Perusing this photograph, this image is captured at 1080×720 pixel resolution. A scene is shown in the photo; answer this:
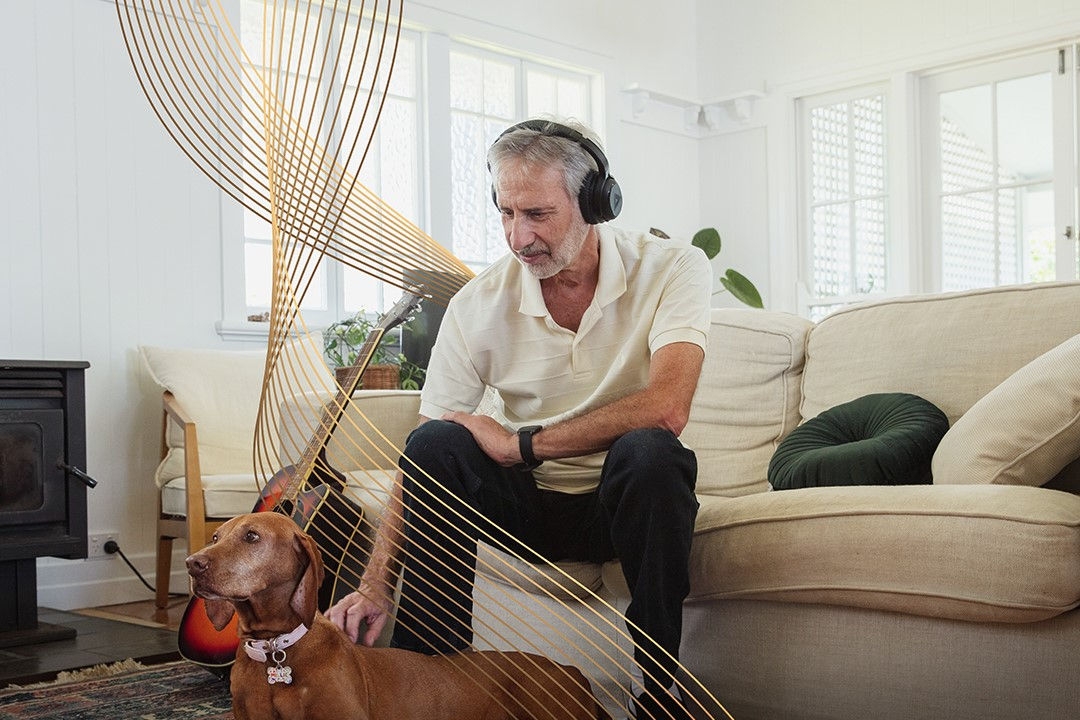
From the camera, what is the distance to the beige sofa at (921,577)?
1.49 meters

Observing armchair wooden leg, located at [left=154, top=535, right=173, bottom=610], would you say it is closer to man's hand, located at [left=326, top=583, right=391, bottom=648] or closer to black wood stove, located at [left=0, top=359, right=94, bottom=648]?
black wood stove, located at [left=0, top=359, right=94, bottom=648]

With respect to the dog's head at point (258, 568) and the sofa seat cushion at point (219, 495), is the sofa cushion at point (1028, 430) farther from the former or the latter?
the sofa seat cushion at point (219, 495)

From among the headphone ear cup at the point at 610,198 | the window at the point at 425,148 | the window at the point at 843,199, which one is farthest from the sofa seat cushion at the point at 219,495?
the window at the point at 843,199

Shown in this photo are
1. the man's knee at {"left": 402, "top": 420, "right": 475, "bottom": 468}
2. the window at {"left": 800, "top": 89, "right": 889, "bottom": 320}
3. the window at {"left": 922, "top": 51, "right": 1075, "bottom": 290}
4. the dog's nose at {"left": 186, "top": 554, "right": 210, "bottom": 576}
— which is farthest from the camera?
the window at {"left": 800, "top": 89, "right": 889, "bottom": 320}

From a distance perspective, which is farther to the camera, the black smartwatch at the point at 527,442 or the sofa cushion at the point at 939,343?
the sofa cushion at the point at 939,343

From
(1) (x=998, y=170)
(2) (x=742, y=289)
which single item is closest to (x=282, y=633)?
(2) (x=742, y=289)

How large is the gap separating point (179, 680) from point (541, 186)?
1.41 metres

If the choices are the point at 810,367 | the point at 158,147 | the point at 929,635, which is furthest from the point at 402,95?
the point at 929,635

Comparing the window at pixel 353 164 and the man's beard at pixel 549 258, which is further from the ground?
the window at pixel 353 164

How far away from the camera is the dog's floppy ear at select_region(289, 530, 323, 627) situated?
4.21ft

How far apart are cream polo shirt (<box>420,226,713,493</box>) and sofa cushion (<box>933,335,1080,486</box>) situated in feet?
1.50

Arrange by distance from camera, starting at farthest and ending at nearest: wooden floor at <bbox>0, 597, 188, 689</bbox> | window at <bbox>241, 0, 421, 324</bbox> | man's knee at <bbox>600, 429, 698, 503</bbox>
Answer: window at <bbox>241, 0, 421, 324</bbox>
wooden floor at <bbox>0, 597, 188, 689</bbox>
man's knee at <bbox>600, 429, 698, 503</bbox>

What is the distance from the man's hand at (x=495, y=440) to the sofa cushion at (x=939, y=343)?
822 mm

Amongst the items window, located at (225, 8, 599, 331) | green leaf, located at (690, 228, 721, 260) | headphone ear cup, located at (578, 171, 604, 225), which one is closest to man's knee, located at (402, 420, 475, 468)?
headphone ear cup, located at (578, 171, 604, 225)
